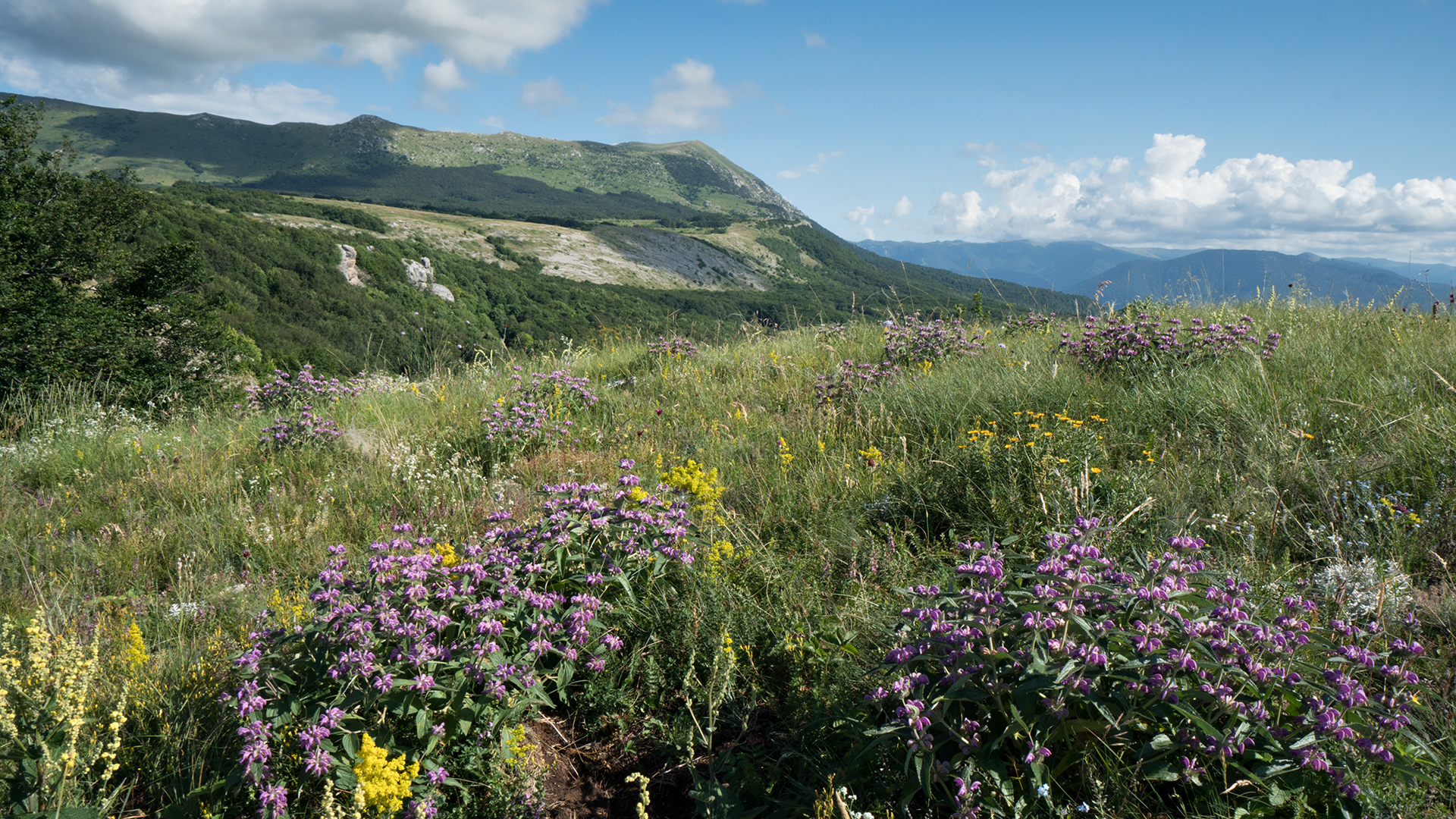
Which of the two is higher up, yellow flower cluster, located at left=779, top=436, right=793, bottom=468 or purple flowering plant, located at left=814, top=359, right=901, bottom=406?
purple flowering plant, located at left=814, top=359, right=901, bottom=406

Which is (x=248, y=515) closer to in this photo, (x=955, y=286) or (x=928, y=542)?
(x=928, y=542)

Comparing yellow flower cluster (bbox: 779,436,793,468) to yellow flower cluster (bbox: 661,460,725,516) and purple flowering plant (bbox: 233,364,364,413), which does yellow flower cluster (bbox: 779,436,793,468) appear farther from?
purple flowering plant (bbox: 233,364,364,413)

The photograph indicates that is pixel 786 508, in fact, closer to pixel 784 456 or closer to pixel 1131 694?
pixel 784 456

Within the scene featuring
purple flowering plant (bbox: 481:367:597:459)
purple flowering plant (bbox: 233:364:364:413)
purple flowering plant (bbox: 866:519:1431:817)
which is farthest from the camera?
purple flowering plant (bbox: 233:364:364:413)

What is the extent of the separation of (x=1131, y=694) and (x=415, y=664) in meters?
2.00

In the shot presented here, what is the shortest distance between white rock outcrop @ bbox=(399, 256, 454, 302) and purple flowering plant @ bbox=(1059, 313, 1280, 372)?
65841 millimetres

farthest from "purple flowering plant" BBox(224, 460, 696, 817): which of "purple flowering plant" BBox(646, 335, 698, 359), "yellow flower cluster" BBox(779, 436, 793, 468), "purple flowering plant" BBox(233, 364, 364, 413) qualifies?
"purple flowering plant" BBox(233, 364, 364, 413)

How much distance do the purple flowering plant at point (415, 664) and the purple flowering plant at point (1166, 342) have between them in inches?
176

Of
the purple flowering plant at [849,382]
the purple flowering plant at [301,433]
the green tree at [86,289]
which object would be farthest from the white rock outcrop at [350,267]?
the purple flowering plant at [849,382]

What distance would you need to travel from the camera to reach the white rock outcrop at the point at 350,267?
187 feet

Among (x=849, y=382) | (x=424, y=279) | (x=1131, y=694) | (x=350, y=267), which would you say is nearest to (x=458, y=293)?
(x=424, y=279)

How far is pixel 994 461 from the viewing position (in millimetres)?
3551

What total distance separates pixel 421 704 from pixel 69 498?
4.98 metres

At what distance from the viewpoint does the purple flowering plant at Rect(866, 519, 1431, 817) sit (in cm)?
150
